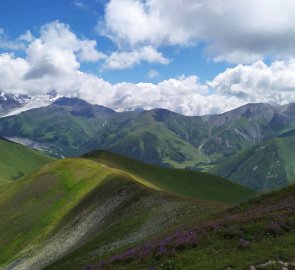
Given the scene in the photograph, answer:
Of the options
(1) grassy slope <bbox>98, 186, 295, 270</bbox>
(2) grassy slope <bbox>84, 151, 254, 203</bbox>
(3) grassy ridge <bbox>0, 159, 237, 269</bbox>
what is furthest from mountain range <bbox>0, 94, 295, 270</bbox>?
(2) grassy slope <bbox>84, 151, 254, 203</bbox>

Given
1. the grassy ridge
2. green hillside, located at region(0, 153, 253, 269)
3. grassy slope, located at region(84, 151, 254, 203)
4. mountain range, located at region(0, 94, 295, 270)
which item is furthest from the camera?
grassy slope, located at region(84, 151, 254, 203)

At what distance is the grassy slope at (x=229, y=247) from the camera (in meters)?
29.7

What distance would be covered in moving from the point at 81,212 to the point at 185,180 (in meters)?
71.9

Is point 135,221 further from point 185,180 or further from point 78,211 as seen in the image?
point 185,180

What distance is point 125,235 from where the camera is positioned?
61.9m

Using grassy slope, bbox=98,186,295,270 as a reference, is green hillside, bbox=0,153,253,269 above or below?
below

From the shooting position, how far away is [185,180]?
165500 millimetres

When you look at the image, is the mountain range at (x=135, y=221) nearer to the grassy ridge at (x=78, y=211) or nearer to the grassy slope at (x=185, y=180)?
the grassy ridge at (x=78, y=211)

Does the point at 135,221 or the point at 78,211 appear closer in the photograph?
the point at 135,221

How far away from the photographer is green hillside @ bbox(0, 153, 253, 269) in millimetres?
62750

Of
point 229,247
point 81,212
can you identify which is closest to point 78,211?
point 81,212

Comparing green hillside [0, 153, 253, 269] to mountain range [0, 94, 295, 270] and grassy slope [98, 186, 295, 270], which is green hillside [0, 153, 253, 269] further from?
grassy slope [98, 186, 295, 270]

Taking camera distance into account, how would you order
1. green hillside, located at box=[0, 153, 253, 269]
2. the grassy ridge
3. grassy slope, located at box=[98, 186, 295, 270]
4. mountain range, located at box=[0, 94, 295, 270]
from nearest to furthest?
grassy slope, located at box=[98, 186, 295, 270]
mountain range, located at box=[0, 94, 295, 270]
green hillside, located at box=[0, 153, 253, 269]
the grassy ridge

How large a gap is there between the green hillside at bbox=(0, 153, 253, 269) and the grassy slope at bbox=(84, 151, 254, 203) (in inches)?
61.5
